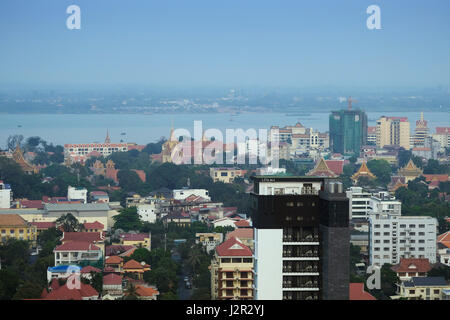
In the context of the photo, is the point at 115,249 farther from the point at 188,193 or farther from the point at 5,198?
the point at 188,193

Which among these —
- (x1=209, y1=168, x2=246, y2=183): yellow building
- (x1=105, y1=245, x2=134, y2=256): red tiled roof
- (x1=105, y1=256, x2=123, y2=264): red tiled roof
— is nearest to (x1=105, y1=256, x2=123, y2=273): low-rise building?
(x1=105, y1=256, x2=123, y2=264): red tiled roof

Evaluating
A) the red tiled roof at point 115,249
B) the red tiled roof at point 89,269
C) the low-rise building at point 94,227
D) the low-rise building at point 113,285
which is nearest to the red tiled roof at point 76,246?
the red tiled roof at point 115,249

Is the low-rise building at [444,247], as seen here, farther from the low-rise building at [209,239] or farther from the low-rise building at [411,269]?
the low-rise building at [209,239]

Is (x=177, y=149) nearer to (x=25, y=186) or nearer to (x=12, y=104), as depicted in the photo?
(x=25, y=186)

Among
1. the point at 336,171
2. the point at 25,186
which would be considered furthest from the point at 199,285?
the point at 336,171

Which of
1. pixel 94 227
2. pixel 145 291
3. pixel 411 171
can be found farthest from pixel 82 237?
pixel 411 171

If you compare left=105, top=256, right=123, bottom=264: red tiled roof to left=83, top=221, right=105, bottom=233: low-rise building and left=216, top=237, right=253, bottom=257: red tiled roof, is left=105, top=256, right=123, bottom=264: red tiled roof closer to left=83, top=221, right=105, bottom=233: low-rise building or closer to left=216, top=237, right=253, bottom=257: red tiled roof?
left=216, top=237, right=253, bottom=257: red tiled roof
